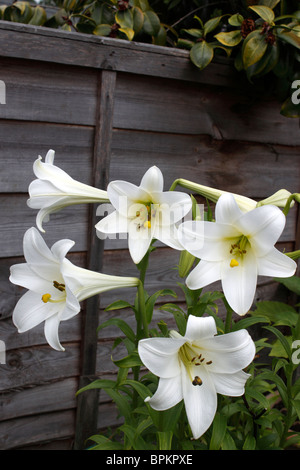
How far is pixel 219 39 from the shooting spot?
1.68 metres

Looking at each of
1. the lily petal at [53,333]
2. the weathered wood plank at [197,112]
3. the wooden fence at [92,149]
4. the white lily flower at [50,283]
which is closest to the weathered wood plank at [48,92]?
the wooden fence at [92,149]

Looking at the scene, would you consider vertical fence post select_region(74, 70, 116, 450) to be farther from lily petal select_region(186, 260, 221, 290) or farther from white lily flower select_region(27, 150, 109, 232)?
lily petal select_region(186, 260, 221, 290)

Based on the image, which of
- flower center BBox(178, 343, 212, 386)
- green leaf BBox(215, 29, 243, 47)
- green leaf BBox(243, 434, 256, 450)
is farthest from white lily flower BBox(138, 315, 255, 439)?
green leaf BBox(215, 29, 243, 47)

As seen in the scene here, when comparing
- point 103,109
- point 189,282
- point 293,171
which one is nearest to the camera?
point 189,282

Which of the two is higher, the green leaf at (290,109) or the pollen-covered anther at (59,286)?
the green leaf at (290,109)

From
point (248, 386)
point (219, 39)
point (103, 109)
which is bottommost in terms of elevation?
point (248, 386)

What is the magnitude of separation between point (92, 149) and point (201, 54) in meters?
0.52

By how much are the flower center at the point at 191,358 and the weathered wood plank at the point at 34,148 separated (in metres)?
0.87

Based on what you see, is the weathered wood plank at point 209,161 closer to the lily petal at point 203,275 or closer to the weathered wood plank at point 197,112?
the weathered wood plank at point 197,112

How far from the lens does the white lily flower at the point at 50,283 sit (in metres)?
0.90
